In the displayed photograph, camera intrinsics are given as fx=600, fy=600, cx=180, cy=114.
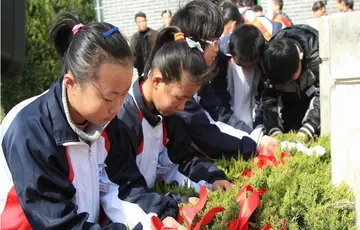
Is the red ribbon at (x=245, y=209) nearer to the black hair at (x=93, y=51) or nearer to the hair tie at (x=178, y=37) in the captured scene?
the black hair at (x=93, y=51)

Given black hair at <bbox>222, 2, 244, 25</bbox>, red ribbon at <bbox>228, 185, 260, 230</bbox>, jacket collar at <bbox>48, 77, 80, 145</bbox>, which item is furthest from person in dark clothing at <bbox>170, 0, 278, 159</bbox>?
black hair at <bbox>222, 2, 244, 25</bbox>

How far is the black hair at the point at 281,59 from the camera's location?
3775mm

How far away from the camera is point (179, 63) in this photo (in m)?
2.77

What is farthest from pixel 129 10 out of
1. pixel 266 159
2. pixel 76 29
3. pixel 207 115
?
pixel 76 29

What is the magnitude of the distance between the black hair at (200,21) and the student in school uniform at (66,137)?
1.35 m

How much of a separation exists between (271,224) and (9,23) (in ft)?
4.65

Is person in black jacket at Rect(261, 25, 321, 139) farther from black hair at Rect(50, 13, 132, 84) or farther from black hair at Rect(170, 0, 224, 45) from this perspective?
black hair at Rect(50, 13, 132, 84)

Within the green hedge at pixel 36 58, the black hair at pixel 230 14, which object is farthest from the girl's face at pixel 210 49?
the green hedge at pixel 36 58

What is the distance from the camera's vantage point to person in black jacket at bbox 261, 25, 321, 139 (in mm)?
3812

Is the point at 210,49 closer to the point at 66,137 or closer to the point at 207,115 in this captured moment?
the point at 207,115

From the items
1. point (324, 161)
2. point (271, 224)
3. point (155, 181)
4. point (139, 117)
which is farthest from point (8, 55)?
point (324, 161)

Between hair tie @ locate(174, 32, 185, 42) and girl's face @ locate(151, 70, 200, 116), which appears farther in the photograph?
hair tie @ locate(174, 32, 185, 42)

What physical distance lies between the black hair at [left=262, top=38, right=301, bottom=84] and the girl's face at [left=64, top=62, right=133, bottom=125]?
1.85 metres

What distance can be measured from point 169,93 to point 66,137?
0.79m
